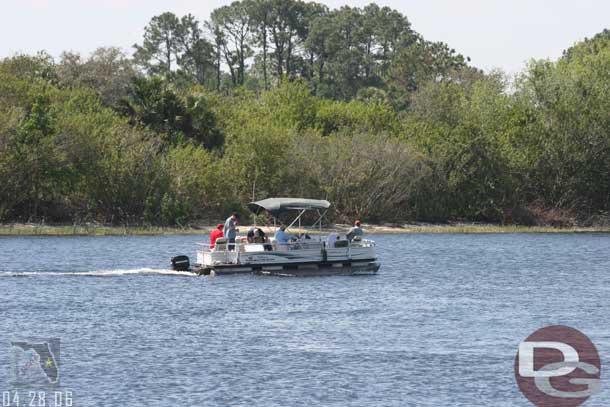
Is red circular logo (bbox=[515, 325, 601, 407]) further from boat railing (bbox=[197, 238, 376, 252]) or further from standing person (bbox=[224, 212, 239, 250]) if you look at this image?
standing person (bbox=[224, 212, 239, 250])

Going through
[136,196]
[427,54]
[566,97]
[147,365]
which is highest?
[427,54]

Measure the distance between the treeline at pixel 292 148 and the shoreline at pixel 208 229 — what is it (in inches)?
47.3

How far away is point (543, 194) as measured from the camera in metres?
86.9

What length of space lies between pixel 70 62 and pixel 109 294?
57586mm

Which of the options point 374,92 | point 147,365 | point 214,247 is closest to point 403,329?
point 147,365

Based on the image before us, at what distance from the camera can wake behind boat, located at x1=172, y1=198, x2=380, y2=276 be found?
44656mm

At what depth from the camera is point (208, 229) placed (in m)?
73.9

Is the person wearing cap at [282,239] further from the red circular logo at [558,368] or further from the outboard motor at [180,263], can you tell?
the red circular logo at [558,368]

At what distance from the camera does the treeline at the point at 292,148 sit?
73438 millimetres

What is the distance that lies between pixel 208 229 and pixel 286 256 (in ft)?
94.9

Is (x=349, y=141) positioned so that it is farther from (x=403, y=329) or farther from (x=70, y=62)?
(x=403, y=329)

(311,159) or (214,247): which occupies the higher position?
(311,159)

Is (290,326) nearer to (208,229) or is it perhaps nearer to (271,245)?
(271,245)

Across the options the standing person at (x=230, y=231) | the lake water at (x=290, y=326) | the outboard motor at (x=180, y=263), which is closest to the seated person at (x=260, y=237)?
the standing person at (x=230, y=231)
